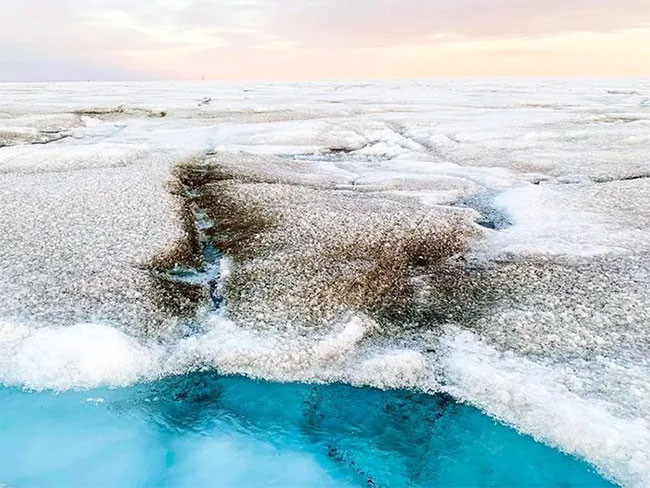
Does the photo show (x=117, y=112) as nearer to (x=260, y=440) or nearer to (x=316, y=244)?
(x=316, y=244)

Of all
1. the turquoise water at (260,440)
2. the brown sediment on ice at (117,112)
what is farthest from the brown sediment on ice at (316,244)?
the brown sediment on ice at (117,112)

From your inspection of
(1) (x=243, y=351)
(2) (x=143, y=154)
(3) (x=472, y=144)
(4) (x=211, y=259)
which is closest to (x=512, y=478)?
(1) (x=243, y=351)

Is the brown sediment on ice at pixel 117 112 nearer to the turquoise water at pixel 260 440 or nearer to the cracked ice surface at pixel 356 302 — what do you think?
the cracked ice surface at pixel 356 302

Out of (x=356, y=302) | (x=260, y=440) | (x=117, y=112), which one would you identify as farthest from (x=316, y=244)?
(x=117, y=112)

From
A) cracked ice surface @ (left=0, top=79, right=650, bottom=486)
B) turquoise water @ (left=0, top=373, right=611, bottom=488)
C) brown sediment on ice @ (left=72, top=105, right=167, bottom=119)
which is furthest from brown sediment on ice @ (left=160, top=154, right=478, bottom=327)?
brown sediment on ice @ (left=72, top=105, right=167, bottom=119)

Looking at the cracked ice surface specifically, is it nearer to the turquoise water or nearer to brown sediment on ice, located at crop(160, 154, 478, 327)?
brown sediment on ice, located at crop(160, 154, 478, 327)
